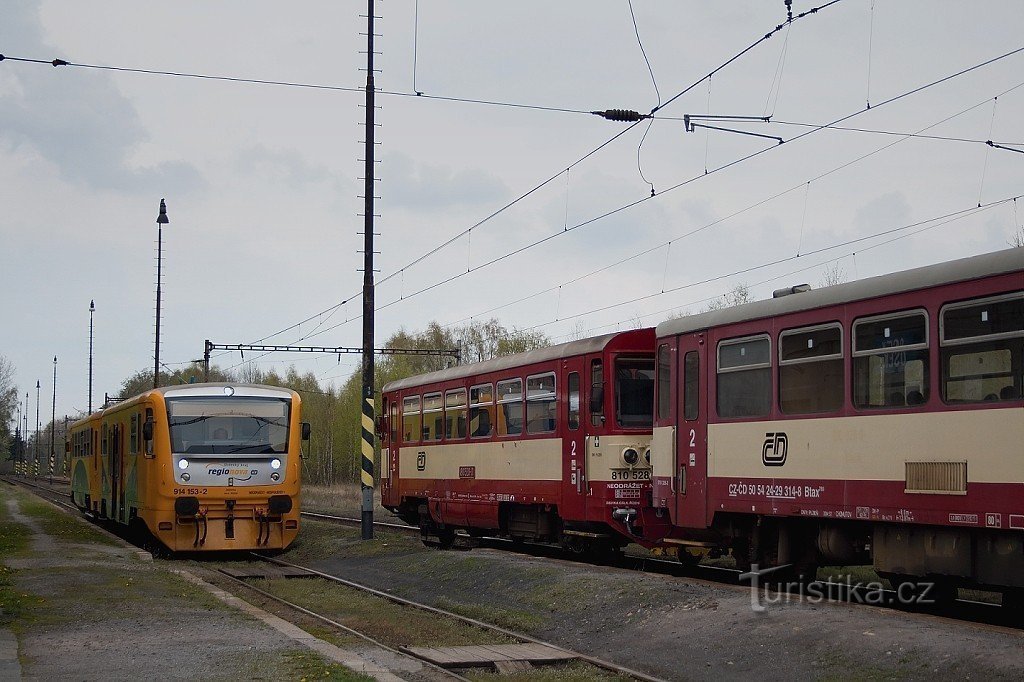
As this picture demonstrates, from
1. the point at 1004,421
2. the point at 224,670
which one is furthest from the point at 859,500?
the point at 224,670

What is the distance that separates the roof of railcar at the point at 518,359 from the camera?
1845 cm

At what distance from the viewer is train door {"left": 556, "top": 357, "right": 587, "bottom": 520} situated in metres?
18.5

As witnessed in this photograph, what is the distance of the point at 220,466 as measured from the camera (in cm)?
2181

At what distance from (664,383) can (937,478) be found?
17.4 ft

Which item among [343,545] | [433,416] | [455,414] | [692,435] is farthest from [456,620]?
[433,416]

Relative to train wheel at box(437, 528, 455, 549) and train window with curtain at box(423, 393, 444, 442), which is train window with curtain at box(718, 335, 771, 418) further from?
train wheel at box(437, 528, 455, 549)

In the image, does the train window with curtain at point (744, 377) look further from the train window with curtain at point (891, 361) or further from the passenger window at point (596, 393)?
the passenger window at point (596, 393)

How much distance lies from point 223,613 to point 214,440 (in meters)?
8.26

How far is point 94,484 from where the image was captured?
32844 mm

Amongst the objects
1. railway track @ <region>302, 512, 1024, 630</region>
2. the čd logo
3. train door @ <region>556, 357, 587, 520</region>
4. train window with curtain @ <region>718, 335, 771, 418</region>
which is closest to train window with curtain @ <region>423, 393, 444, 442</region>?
railway track @ <region>302, 512, 1024, 630</region>

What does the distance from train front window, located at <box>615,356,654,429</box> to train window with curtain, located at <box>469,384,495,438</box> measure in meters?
3.81

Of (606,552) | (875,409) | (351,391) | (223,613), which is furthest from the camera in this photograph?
(351,391)

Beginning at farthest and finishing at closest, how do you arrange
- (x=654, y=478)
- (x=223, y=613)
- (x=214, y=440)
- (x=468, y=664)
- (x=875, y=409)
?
(x=214, y=440) → (x=654, y=478) → (x=223, y=613) → (x=875, y=409) → (x=468, y=664)

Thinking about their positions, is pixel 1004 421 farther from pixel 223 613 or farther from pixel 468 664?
pixel 223 613
